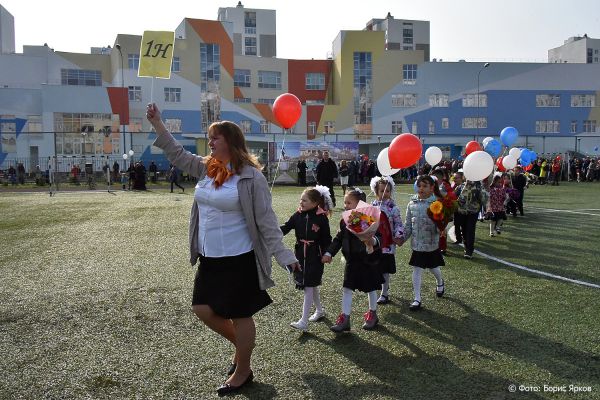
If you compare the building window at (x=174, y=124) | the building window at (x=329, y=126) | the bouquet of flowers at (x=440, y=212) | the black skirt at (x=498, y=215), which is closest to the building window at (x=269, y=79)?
the building window at (x=329, y=126)

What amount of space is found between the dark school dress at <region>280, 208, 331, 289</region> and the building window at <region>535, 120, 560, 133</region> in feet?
188

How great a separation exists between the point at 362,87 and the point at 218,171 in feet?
179

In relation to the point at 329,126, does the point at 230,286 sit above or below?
below

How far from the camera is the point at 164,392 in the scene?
3.87 meters

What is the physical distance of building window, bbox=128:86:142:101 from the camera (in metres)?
49.8

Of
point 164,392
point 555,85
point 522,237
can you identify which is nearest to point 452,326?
point 164,392

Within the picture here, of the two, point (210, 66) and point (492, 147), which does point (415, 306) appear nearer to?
point (492, 147)

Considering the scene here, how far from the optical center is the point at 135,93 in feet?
164

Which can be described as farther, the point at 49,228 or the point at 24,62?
the point at 24,62

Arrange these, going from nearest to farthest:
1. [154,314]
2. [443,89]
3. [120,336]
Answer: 1. [120,336]
2. [154,314]
3. [443,89]

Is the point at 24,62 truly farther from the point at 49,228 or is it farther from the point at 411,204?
the point at 411,204

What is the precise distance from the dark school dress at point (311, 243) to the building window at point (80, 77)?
177 feet

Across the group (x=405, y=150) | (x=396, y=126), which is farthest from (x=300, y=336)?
(x=396, y=126)

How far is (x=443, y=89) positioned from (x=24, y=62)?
4279cm
